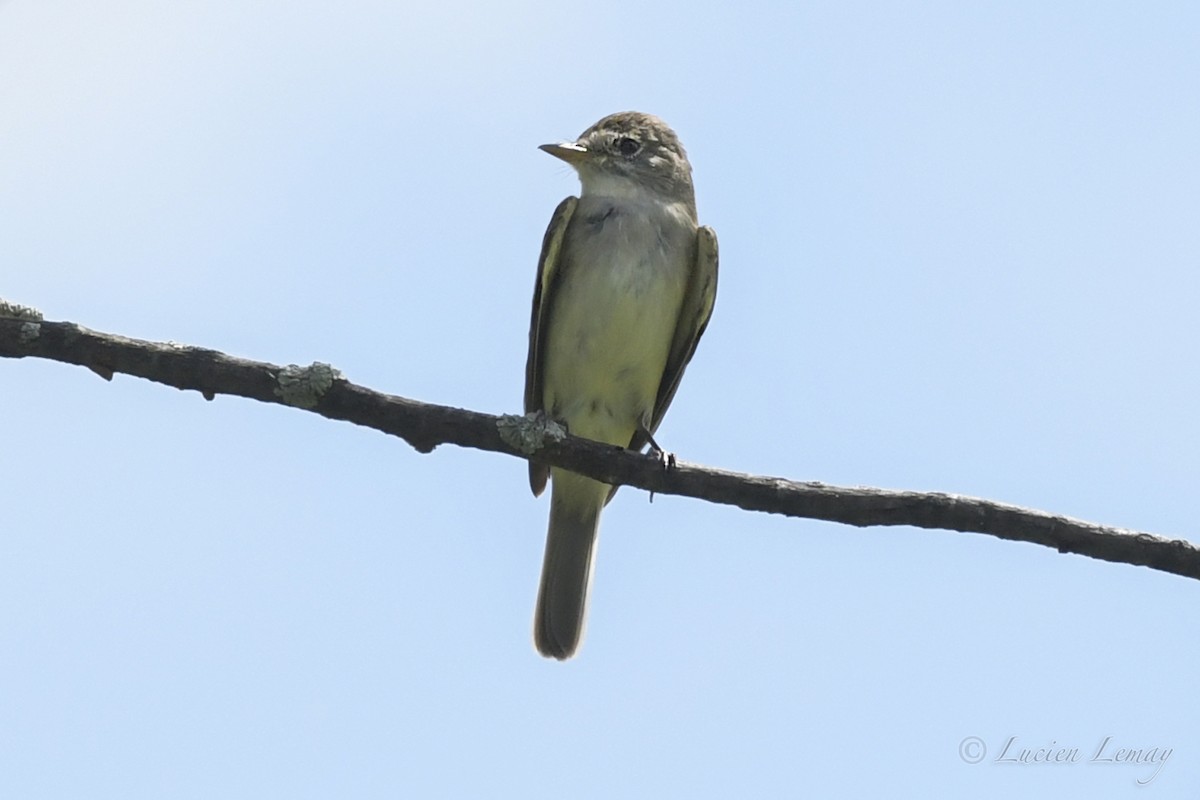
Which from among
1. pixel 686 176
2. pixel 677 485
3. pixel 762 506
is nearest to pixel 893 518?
pixel 762 506

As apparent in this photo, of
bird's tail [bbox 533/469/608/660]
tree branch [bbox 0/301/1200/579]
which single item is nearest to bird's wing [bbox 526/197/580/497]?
bird's tail [bbox 533/469/608/660]

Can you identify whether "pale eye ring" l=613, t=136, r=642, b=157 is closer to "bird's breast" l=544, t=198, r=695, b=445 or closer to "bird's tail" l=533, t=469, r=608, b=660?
"bird's breast" l=544, t=198, r=695, b=445

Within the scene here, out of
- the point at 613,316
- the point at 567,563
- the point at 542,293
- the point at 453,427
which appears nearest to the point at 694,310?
the point at 613,316

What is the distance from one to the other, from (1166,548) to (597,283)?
380 cm

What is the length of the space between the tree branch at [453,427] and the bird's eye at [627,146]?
390cm

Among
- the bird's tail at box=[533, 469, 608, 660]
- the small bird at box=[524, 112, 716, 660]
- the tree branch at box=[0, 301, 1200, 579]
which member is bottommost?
the bird's tail at box=[533, 469, 608, 660]

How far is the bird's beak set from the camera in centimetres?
856

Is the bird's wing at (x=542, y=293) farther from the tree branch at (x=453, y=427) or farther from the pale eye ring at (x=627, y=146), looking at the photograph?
the tree branch at (x=453, y=427)

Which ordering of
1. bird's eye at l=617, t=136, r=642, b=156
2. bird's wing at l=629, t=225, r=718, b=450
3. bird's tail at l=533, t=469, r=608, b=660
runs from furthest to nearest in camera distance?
1. bird's eye at l=617, t=136, r=642, b=156
2. bird's tail at l=533, t=469, r=608, b=660
3. bird's wing at l=629, t=225, r=718, b=450

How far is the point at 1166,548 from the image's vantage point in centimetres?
475

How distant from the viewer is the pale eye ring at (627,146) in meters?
8.70

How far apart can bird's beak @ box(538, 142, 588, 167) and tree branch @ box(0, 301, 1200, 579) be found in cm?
373

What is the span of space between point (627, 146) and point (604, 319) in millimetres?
1635

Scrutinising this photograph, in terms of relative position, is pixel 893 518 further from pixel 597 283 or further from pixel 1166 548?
pixel 597 283
